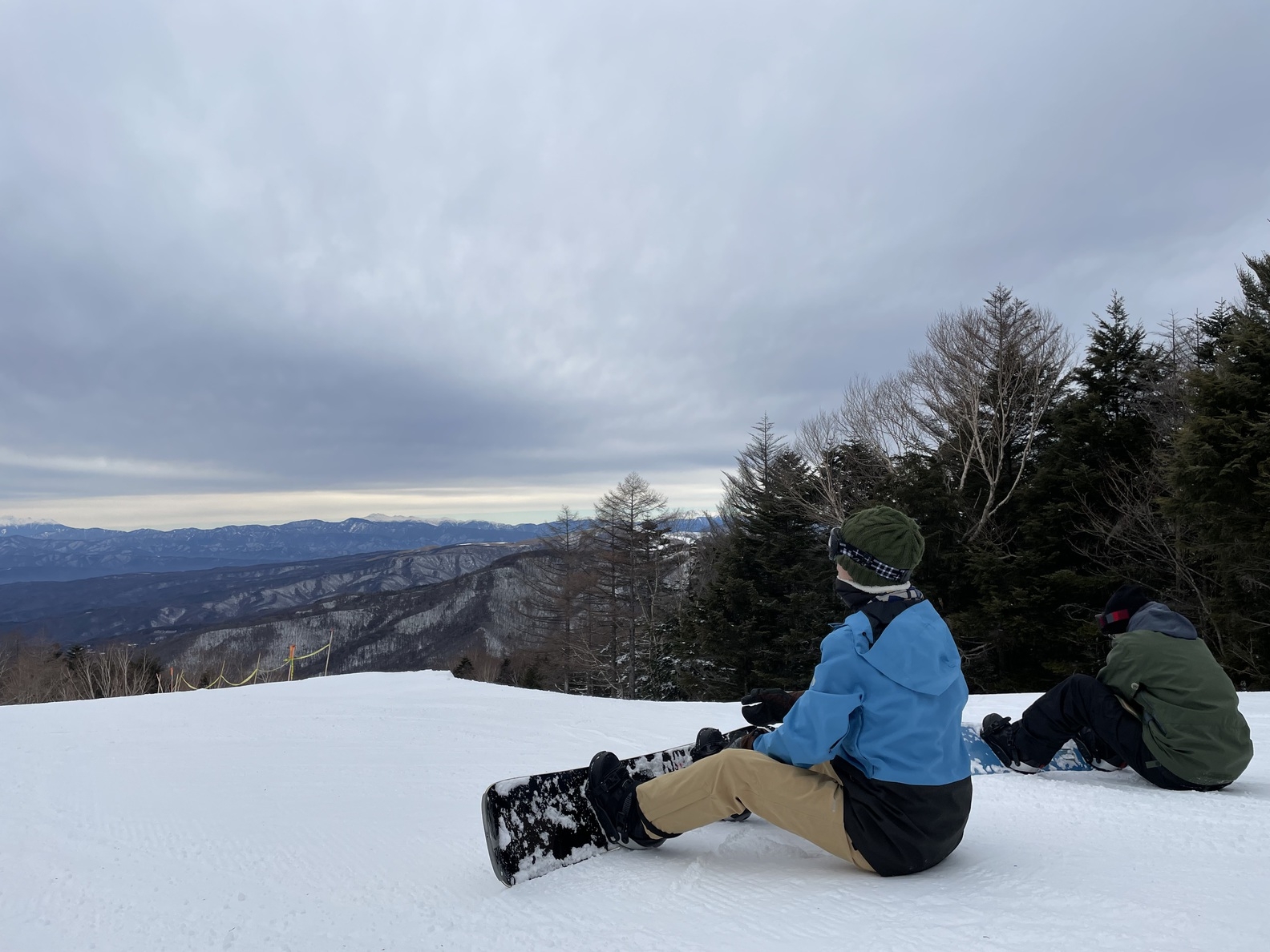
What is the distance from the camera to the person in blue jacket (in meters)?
1.89

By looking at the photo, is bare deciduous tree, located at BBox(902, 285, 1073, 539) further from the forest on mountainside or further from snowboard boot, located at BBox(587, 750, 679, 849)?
snowboard boot, located at BBox(587, 750, 679, 849)

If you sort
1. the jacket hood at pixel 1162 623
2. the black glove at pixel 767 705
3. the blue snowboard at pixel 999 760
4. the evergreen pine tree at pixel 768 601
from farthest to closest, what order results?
the evergreen pine tree at pixel 768 601 < the blue snowboard at pixel 999 760 < the jacket hood at pixel 1162 623 < the black glove at pixel 767 705

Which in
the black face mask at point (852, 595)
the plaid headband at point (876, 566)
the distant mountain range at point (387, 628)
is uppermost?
the plaid headband at point (876, 566)

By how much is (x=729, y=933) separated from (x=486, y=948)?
1.95ft

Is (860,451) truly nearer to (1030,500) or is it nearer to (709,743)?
(1030,500)

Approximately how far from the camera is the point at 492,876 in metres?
2.08

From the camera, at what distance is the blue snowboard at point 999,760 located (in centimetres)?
330

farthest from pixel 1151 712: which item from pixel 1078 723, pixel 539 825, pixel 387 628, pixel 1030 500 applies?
pixel 387 628

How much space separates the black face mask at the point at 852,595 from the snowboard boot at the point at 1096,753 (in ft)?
6.07

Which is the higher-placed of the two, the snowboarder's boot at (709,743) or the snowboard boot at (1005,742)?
the snowboarder's boot at (709,743)

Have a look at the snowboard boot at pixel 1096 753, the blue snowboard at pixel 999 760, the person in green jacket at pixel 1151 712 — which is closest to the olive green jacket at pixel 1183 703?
the person in green jacket at pixel 1151 712

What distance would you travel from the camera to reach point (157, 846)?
7.38 feet

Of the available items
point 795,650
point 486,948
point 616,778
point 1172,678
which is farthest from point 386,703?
point 795,650

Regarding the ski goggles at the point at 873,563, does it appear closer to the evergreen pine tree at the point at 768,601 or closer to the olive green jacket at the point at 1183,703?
the olive green jacket at the point at 1183,703
